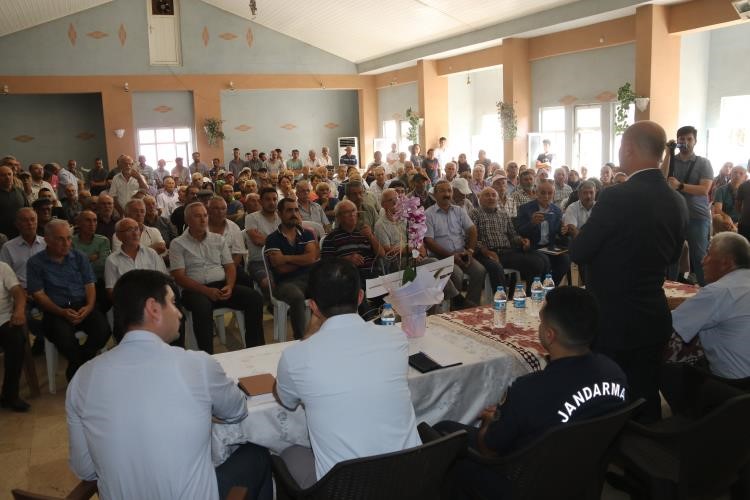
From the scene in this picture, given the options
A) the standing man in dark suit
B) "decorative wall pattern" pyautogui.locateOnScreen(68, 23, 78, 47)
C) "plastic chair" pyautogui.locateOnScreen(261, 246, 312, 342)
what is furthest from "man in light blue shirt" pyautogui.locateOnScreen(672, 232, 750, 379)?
"decorative wall pattern" pyautogui.locateOnScreen(68, 23, 78, 47)

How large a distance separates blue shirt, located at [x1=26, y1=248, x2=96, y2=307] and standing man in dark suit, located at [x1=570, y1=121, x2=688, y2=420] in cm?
334

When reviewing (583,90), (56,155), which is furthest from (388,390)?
(56,155)

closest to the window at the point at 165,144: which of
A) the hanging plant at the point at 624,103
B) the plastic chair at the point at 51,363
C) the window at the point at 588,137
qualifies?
the window at the point at 588,137

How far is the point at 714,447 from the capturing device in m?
2.05

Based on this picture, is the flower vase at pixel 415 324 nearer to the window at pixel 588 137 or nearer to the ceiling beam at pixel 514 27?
the ceiling beam at pixel 514 27

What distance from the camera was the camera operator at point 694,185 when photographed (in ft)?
18.0

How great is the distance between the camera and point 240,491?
1941 mm

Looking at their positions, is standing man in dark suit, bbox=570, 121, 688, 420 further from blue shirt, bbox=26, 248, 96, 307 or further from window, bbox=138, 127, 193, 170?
window, bbox=138, 127, 193, 170

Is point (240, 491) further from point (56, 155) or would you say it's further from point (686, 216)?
point (56, 155)

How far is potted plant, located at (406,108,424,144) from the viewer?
15117 millimetres

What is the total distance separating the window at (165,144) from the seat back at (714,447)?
16311mm

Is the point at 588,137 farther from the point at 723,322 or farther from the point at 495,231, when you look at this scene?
the point at 723,322

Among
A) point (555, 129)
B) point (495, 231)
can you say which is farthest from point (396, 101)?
point (495, 231)

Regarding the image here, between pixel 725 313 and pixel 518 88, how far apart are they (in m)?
10.0
